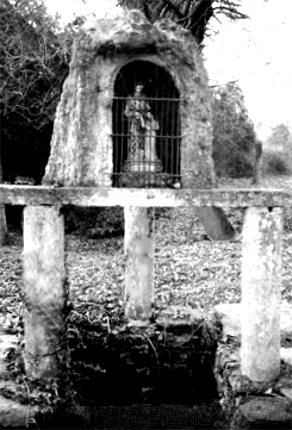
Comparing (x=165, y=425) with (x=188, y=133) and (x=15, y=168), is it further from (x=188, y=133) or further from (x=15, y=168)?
(x=15, y=168)

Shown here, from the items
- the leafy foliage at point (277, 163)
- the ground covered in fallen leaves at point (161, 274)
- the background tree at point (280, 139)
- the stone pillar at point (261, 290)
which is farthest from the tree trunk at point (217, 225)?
the leafy foliage at point (277, 163)

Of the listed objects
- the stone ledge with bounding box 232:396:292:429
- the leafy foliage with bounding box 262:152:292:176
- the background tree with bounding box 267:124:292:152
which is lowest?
the stone ledge with bounding box 232:396:292:429

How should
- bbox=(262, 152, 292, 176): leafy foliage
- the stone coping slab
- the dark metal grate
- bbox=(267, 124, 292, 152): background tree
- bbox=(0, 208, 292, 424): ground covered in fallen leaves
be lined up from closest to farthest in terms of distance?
the stone coping slab → the dark metal grate → bbox=(0, 208, 292, 424): ground covered in fallen leaves → bbox=(267, 124, 292, 152): background tree → bbox=(262, 152, 292, 176): leafy foliage

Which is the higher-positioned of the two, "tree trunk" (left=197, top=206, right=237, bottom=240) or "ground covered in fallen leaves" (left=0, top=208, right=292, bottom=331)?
"tree trunk" (left=197, top=206, right=237, bottom=240)

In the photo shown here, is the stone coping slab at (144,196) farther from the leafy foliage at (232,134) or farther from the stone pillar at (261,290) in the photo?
the leafy foliage at (232,134)

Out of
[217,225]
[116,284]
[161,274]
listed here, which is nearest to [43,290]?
[116,284]

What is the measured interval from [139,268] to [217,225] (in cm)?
685

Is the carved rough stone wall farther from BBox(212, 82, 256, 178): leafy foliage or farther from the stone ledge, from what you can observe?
BBox(212, 82, 256, 178): leafy foliage

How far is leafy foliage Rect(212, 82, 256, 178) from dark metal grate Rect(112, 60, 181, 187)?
9.52 meters

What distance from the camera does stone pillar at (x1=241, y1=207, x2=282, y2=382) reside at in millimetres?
5984

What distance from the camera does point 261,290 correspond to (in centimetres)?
601


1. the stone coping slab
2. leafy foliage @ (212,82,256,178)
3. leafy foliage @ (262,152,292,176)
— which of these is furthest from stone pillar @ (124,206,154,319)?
leafy foliage @ (262,152,292,176)

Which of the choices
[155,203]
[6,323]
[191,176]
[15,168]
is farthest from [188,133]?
[15,168]

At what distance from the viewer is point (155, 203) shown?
5.96 m
